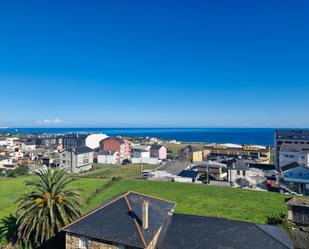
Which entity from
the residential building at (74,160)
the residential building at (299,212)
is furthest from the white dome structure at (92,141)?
the residential building at (299,212)

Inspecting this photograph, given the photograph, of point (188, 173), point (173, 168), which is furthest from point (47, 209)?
point (173, 168)

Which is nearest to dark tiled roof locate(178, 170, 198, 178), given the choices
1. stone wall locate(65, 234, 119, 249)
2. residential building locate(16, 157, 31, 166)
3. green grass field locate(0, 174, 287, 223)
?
green grass field locate(0, 174, 287, 223)

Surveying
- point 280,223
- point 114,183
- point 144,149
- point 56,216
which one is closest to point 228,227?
point 280,223

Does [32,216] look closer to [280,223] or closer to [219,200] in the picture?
[280,223]

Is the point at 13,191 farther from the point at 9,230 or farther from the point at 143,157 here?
the point at 143,157

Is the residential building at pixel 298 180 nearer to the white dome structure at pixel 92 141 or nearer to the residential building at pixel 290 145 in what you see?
the residential building at pixel 290 145

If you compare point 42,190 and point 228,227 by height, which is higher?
point 42,190
